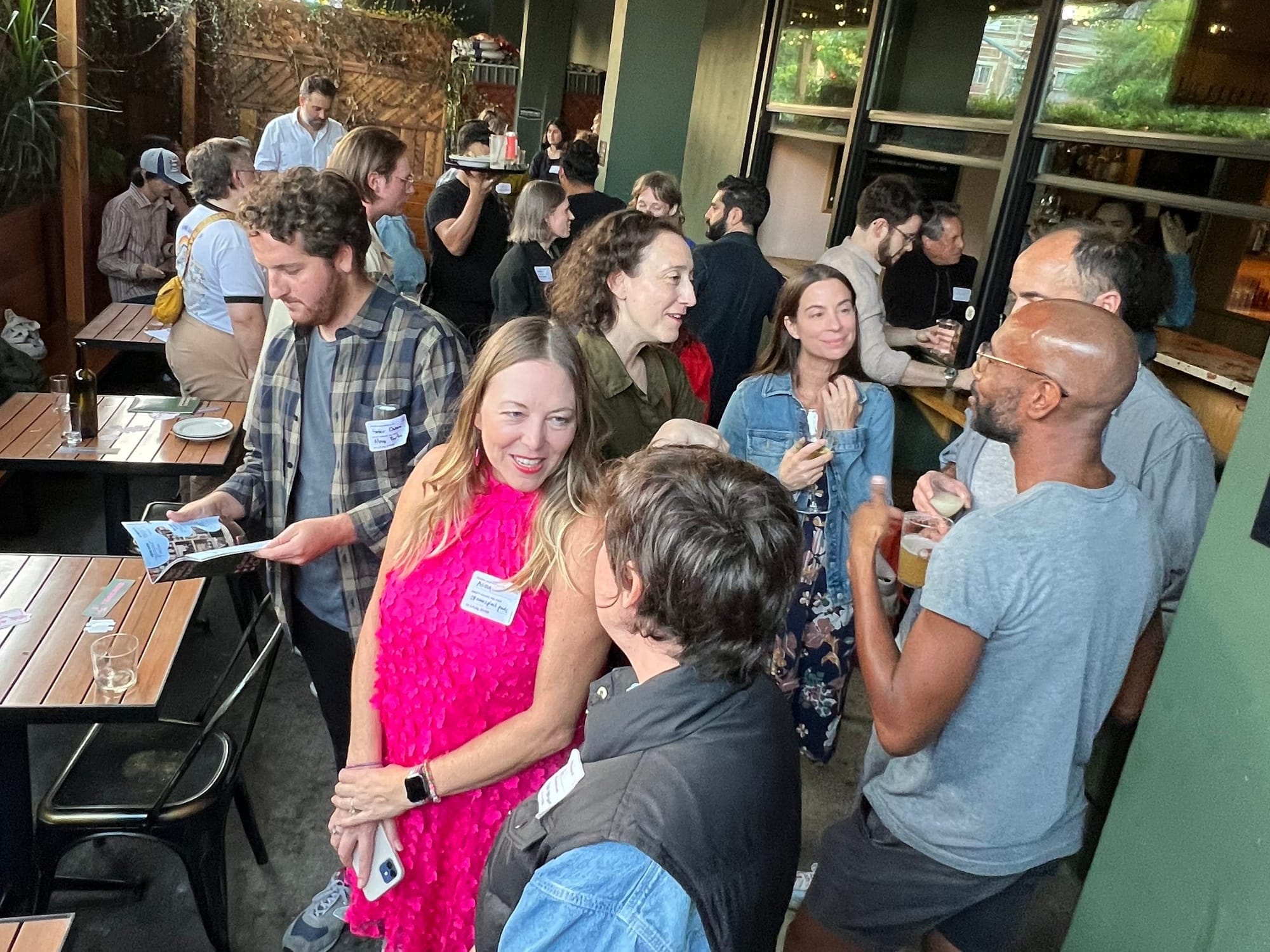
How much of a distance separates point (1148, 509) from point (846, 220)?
Answer: 4096 mm

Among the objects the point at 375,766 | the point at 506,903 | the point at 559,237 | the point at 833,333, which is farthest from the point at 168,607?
the point at 559,237

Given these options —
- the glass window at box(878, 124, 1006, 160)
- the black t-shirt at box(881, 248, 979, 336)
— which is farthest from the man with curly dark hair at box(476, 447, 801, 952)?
the black t-shirt at box(881, 248, 979, 336)

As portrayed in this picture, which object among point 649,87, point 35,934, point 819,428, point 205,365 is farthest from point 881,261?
point 649,87

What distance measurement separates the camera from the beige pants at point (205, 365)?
400 cm

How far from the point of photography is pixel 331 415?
87.0 inches

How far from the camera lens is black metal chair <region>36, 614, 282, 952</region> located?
2.15m

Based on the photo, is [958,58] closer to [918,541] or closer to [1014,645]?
[918,541]

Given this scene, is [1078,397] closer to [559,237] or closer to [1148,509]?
[1148,509]

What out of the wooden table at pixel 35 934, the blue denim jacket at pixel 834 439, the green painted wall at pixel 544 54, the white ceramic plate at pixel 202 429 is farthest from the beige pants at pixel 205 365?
the green painted wall at pixel 544 54

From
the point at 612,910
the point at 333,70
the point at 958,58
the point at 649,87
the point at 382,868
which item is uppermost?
the point at 958,58

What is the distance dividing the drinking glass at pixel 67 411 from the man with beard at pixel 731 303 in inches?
94.0

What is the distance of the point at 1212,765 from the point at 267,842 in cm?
244

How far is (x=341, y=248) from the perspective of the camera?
2.15 meters

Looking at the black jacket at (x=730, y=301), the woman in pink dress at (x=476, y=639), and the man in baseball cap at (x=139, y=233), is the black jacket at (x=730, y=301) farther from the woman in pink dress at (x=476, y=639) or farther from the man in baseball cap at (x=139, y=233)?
the man in baseball cap at (x=139, y=233)
